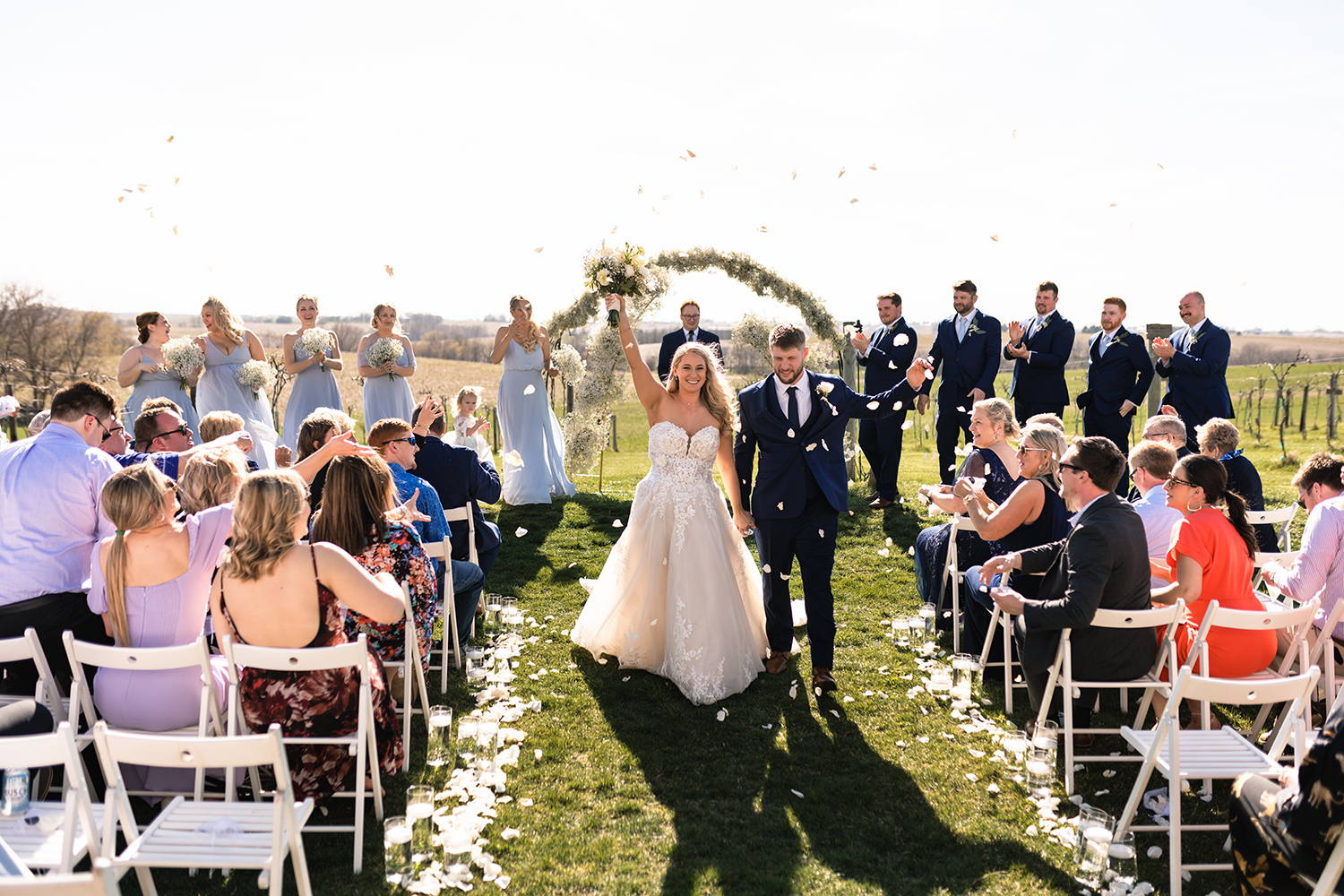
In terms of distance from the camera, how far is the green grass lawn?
3584 mm

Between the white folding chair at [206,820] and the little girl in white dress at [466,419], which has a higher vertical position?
the little girl in white dress at [466,419]

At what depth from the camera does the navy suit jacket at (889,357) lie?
395 inches

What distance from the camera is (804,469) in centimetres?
538

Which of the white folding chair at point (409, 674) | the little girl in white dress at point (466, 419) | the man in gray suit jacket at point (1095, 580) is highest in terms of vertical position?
the little girl in white dress at point (466, 419)

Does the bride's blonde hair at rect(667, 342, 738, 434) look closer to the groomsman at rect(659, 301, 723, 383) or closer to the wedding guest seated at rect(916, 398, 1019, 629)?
the wedding guest seated at rect(916, 398, 1019, 629)

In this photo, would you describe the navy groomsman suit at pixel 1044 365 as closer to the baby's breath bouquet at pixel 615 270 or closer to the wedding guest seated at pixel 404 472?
the baby's breath bouquet at pixel 615 270

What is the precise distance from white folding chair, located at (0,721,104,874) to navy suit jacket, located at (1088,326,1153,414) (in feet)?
33.5

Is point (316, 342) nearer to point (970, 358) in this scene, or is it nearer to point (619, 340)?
point (619, 340)

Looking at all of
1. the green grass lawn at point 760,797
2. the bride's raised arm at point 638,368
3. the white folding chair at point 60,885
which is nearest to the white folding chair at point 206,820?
the white folding chair at point 60,885

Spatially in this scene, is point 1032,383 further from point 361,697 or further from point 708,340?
point 361,697

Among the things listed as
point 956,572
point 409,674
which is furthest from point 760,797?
point 956,572

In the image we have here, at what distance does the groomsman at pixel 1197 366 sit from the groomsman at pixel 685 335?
16.7 ft

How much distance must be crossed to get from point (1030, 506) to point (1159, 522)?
0.85m

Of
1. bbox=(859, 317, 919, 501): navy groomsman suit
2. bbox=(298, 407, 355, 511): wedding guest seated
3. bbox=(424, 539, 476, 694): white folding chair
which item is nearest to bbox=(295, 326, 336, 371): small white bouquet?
bbox=(298, 407, 355, 511): wedding guest seated
